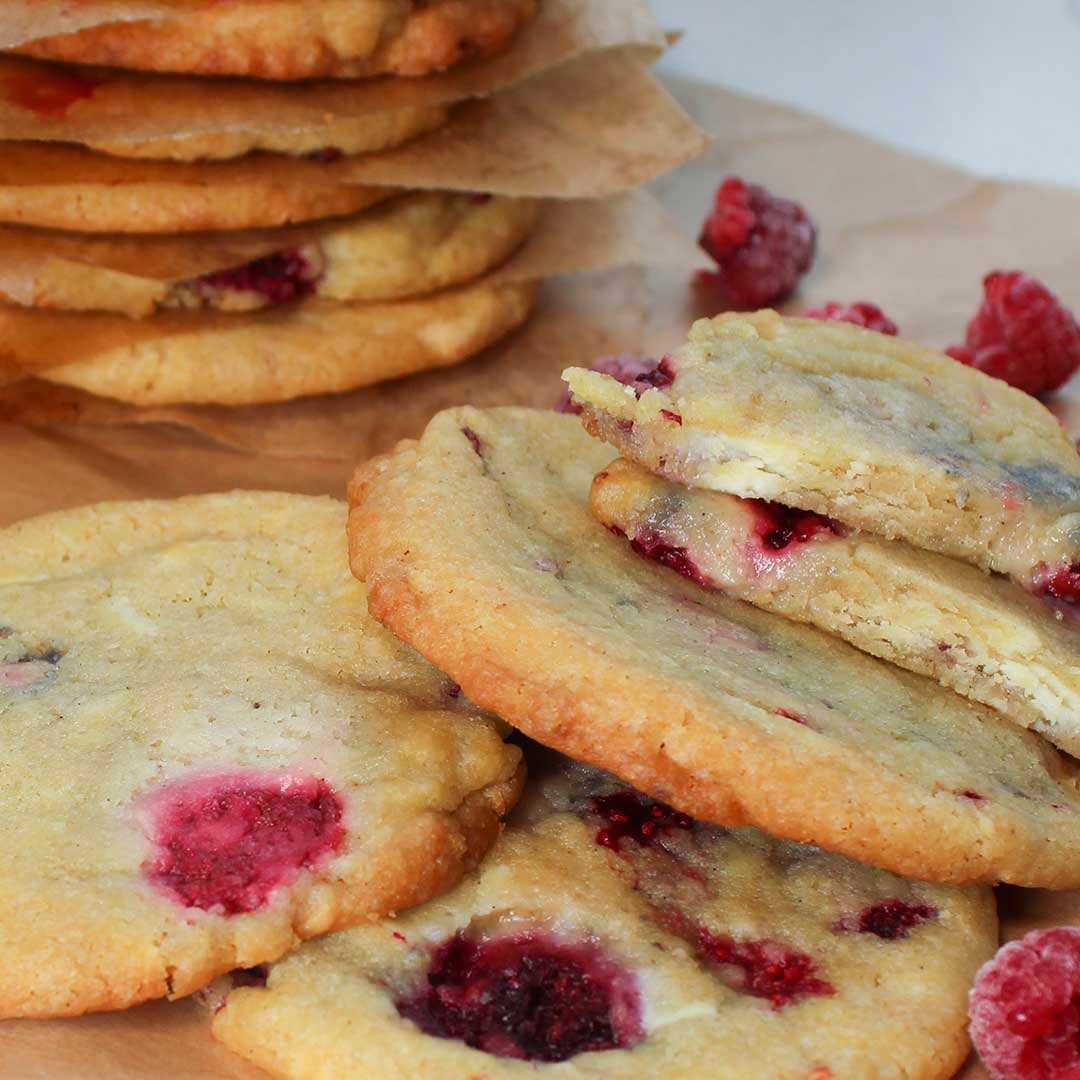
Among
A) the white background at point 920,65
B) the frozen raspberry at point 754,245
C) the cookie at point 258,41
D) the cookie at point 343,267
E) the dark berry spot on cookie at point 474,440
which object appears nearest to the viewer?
the dark berry spot on cookie at point 474,440

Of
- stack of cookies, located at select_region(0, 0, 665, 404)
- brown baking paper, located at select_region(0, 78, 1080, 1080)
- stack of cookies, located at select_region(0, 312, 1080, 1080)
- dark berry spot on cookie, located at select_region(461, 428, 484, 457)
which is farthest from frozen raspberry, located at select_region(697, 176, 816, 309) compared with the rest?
dark berry spot on cookie, located at select_region(461, 428, 484, 457)

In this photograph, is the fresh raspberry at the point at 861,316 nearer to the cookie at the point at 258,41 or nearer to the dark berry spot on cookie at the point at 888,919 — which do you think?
the cookie at the point at 258,41

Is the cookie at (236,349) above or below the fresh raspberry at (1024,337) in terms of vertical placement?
below

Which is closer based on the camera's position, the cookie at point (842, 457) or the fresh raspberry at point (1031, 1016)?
the fresh raspberry at point (1031, 1016)

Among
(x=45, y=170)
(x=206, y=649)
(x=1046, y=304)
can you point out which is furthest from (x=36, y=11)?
(x=1046, y=304)

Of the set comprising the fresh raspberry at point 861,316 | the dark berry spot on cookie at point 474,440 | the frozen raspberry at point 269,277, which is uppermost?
the fresh raspberry at point 861,316

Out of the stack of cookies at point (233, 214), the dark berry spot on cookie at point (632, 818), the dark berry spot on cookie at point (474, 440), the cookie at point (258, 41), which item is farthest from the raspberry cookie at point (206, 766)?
the cookie at point (258, 41)

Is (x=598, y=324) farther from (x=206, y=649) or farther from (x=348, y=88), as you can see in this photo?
(x=206, y=649)
